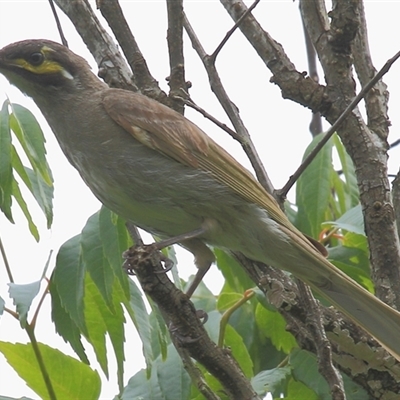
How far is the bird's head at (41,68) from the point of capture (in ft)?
13.8

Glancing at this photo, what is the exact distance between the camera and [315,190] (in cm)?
402

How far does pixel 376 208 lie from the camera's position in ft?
11.8

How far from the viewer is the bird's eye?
4246mm

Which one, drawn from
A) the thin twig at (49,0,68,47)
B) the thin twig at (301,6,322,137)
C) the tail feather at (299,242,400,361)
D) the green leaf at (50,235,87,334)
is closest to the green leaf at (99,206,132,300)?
the green leaf at (50,235,87,334)

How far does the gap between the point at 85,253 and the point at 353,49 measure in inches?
75.2

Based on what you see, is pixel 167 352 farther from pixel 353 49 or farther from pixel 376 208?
pixel 353 49

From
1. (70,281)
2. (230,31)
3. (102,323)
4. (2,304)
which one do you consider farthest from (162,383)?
(230,31)

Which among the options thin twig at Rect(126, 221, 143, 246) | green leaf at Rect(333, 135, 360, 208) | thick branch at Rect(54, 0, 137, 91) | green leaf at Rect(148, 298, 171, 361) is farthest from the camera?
green leaf at Rect(333, 135, 360, 208)

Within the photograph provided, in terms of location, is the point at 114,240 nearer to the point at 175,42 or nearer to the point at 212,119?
the point at 212,119

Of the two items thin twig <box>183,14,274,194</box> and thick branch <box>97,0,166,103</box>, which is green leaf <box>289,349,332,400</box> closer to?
thin twig <box>183,14,274,194</box>

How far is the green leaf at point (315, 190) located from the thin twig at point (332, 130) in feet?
1.68

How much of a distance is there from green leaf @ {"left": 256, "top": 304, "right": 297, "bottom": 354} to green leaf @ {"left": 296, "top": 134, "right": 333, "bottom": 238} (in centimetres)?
56

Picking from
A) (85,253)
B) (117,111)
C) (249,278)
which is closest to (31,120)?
(117,111)

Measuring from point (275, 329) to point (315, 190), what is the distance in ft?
2.53
